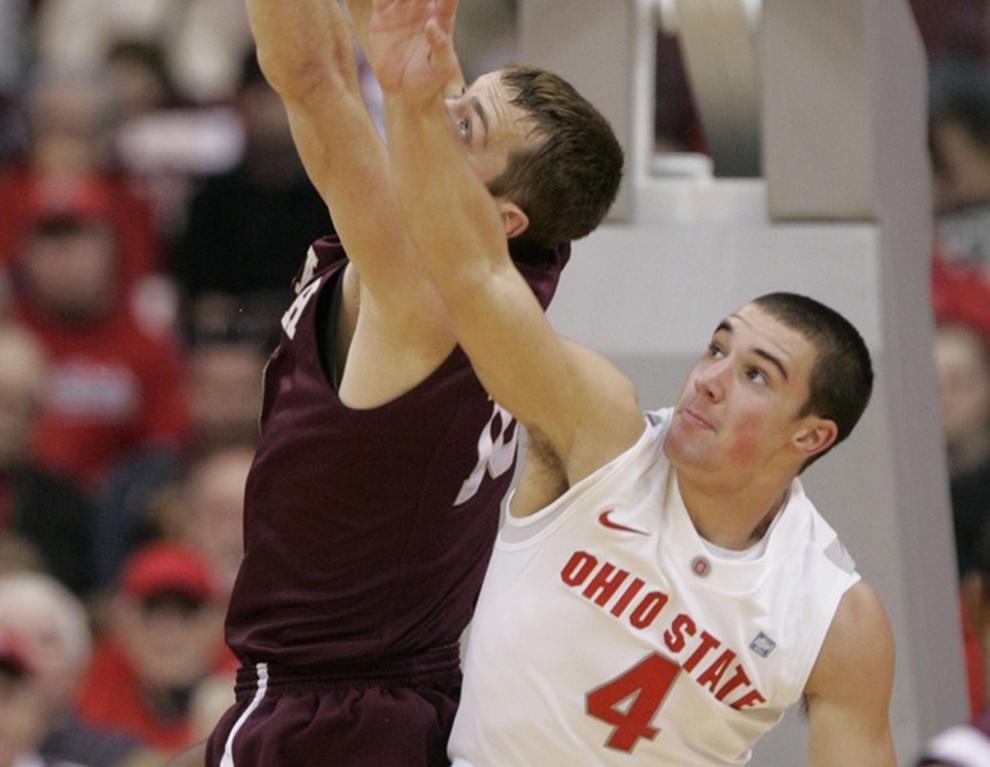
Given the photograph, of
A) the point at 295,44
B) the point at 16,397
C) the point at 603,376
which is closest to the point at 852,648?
the point at 603,376

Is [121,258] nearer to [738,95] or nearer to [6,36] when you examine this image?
[6,36]

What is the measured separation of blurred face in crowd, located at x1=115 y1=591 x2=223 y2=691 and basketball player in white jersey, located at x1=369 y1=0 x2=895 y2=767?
286 cm

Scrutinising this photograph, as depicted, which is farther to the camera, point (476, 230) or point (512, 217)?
point (512, 217)

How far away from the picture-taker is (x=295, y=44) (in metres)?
3.85

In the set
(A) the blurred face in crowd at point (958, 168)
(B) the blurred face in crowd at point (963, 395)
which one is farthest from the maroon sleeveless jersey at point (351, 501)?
(A) the blurred face in crowd at point (958, 168)

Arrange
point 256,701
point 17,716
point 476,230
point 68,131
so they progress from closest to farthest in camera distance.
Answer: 1. point 476,230
2. point 256,701
3. point 17,716
4. point 68,131

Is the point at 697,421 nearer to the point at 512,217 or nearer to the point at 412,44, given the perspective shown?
the point at 512,217

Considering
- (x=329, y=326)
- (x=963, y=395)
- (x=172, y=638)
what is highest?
(x=329, y=326)

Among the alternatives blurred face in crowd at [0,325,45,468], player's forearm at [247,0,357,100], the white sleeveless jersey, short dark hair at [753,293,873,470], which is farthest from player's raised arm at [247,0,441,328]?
blurred face in crowd at [0,325,45,468]

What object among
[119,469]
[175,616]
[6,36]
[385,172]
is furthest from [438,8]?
[6,36]

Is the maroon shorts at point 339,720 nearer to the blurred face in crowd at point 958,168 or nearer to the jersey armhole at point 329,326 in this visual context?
the jersey armhole at point 329,326

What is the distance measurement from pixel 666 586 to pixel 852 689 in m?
0.44

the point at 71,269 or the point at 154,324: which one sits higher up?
the point at 71,269

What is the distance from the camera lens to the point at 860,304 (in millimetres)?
5352
